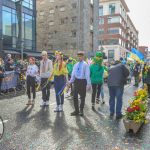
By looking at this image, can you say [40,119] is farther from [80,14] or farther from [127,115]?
[80,14]

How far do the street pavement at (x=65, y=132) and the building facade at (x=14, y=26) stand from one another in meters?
20.0

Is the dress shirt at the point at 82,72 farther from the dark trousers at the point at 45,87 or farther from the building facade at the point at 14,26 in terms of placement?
the building facade at the point at 14,26

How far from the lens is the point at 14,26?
106ft

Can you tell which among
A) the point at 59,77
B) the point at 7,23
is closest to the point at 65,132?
the point at 59,77

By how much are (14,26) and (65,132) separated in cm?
2730

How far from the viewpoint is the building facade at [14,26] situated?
30234 mm

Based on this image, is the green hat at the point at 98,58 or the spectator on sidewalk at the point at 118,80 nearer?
the spectator on sidewalk at the point at 118,80

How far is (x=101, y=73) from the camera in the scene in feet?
33.7

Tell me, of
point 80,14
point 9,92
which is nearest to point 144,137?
point 9,92

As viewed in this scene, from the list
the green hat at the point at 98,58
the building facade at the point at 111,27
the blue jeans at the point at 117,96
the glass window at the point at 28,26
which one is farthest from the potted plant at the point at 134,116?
the building facade at the point at 111,27

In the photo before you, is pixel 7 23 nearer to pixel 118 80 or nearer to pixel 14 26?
pixel 14 26

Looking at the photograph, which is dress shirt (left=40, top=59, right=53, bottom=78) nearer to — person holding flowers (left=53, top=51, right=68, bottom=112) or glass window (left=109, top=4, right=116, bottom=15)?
person holding flowers (left=53, top=51, right=68, bottom=112)

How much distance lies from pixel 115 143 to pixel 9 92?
380 inches

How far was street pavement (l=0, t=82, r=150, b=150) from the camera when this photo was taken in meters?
5.75
